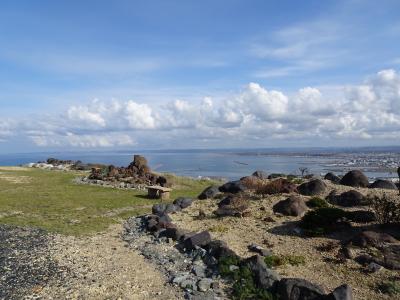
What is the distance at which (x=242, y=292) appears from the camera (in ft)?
39.3

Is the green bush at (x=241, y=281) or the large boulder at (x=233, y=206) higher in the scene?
the large boulder at (x=233, y=206)

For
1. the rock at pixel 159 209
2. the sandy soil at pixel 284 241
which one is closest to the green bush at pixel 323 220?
the sandy soil at pixel 284 241

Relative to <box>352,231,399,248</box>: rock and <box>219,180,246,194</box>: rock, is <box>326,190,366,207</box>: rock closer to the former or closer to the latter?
<box>352,231,399,248</box>: rock

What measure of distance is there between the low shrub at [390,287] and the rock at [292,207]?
812 cm

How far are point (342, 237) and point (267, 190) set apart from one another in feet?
27.0

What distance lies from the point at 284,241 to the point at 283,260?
2408 millimetres

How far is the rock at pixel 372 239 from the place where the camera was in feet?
50.0

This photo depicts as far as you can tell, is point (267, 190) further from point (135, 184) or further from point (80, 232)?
point (135, 184)

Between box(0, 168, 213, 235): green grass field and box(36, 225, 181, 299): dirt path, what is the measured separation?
109 inches

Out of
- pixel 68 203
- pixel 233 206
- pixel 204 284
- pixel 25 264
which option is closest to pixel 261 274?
pixel 204 284

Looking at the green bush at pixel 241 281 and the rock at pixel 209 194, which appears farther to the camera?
the rock at pixel 209 194

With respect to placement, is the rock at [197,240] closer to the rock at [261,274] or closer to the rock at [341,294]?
the rock at [261,274]

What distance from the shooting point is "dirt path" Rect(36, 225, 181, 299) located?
1245 cm

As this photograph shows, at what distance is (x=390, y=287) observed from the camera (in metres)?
11.8
